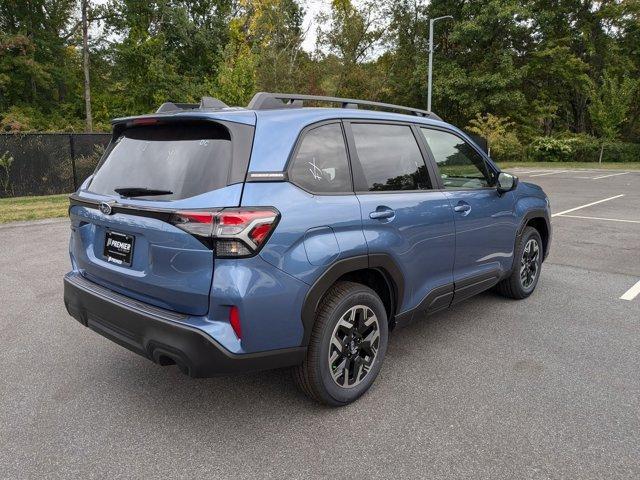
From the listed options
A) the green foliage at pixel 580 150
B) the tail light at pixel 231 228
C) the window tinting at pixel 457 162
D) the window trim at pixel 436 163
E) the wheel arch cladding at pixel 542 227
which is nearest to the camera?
the tail light at pixel 231 228

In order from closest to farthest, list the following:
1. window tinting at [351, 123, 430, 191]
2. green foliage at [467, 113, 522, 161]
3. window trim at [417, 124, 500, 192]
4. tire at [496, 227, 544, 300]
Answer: window tinting at [351, 123, 430, 191] < window trim at [417, 124, 500, 192] < tire at [496, 227, 544, 300] < green foliage at [467, 113, 522, 161]

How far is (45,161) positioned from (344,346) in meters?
14.1

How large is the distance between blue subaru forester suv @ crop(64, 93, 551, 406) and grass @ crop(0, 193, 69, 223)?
793 centimetres

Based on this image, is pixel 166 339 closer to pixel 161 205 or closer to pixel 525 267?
pixel 161 205

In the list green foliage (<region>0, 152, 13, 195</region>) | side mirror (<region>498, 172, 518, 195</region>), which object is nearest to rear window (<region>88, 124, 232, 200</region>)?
side mirror (<region>498, 172, 518, 195</region>)

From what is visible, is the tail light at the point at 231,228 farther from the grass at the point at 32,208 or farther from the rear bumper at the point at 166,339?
the grass at the point at 32,208

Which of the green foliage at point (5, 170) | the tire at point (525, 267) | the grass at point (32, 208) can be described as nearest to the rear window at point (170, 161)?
the tire at point (525, 267)

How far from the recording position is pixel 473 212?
3.82 m

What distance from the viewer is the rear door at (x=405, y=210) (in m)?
A: 2.99

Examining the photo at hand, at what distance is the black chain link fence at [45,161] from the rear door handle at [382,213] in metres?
13.8

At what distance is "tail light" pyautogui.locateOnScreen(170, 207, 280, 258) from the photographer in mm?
2328

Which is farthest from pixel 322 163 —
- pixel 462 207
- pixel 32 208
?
pixel 32 208

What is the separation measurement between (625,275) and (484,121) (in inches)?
1247

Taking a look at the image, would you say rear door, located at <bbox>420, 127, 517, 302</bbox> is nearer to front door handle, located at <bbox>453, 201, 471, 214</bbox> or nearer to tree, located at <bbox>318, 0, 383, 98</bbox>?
front door handle, located at <bbox>453, 201, 471, 214</bbox>
